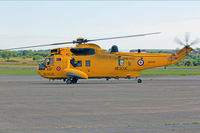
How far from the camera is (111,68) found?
3622 centimetres

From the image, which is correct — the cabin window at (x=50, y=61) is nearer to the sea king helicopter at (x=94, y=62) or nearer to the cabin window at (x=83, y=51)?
the sea king helicopter at (x=94, y=62)

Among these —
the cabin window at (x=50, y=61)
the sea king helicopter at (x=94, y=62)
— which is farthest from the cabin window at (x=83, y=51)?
the cabin window at (x=50, y=61)

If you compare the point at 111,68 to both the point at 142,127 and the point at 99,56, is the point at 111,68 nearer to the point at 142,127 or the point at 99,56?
the point at 99,56

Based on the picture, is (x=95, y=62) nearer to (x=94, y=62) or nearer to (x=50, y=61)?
(x=94, y=62)

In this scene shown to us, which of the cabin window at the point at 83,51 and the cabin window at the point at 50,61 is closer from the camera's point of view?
the cabin window at the point at 83,51

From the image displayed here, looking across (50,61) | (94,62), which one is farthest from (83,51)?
(50,61)

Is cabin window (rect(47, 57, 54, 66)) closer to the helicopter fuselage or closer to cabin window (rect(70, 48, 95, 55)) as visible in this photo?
the helicopter fuselage

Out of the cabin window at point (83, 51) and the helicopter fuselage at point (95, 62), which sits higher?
the cabin window at point (83, 51)

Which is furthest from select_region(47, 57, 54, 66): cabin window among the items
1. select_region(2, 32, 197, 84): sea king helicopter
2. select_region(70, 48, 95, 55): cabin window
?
select_region(70, 48, 95, 55): cabin window

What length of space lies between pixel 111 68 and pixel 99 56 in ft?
5.57

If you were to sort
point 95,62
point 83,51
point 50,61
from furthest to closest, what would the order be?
point 50,61
point 95,62
point 83,51

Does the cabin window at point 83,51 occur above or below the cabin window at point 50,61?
above

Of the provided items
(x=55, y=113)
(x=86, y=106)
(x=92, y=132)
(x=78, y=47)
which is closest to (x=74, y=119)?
(x=55, y=113)

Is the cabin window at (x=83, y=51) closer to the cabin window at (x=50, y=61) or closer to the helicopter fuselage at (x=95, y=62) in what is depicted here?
the helicopter fuselage at (x=95, y=62)
